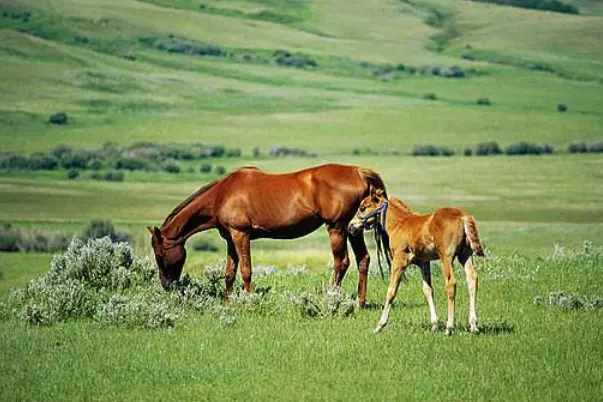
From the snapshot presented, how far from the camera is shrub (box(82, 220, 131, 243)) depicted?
54.3 metres

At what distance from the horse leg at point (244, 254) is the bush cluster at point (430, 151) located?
9221 centimetres

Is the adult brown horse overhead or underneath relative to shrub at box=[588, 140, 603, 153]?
overhead

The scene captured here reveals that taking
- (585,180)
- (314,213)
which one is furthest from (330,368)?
(585,180)

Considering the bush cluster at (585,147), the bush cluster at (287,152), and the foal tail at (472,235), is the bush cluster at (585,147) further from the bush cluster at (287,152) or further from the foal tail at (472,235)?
the foal tail at (472,235)

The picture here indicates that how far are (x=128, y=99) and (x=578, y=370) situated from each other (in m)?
131

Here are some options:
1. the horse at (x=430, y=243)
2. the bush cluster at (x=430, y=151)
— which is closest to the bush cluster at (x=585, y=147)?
the bush cluster at (x=430, y=151)

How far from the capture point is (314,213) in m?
16.8

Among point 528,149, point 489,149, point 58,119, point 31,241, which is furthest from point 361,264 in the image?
point 58,119

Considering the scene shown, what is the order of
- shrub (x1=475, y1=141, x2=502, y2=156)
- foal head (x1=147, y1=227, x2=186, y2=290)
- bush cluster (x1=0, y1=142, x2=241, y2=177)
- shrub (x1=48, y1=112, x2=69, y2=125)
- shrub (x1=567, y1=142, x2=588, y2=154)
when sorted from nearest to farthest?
foal head (x1=147, y1=227, x2=186, y2=290) → bush cluster (x1=0, y1=142, x2=241, y2=177) → shrub (x1=567, y1=142, x2=588, y2=154) → shrub (x1=475, y1=141, x2=502, y2=156) → shrub (x1=48, y1=112, x2=69, y2=125)

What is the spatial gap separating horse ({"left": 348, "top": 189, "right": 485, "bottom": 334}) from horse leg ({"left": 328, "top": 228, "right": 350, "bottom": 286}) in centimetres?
170

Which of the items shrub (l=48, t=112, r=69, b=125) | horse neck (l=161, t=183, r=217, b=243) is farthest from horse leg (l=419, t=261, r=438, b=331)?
shrub (l=48, t=112, r=69, b=125)

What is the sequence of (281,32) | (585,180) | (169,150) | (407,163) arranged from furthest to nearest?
(281,32) → (169,150) → (407,163) → (585,180)

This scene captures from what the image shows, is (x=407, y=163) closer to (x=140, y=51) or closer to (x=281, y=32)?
(x=140, y=51)

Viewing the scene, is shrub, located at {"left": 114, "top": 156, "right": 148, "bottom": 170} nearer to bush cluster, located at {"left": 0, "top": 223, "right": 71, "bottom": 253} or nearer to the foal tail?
bush cluster, located at {"left": 0, "top": 223, "right": 71, "bottom": 253}
